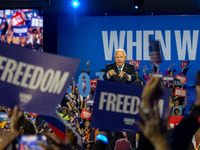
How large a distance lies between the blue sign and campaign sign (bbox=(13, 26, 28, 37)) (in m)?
1.51

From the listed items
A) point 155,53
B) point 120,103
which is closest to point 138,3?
point 120,103

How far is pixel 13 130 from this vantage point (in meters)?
1.31

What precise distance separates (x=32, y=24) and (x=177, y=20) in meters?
3.71

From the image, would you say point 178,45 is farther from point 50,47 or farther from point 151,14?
point 50,47

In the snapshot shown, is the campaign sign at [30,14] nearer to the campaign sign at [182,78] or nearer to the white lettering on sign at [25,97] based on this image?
the campaign sign at [182,78]

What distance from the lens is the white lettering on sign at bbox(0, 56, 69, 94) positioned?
1.49 m

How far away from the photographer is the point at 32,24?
762 centimetres

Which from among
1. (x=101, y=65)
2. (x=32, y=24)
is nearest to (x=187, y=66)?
(x=101, y=65)

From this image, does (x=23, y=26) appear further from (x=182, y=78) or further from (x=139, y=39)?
(x=182, y=78)

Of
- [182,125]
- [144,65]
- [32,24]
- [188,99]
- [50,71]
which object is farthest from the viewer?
[32,24]

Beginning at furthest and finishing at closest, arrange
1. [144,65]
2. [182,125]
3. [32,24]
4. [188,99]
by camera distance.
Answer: [32,24] < [144,65] < [188,99] < [182,125]

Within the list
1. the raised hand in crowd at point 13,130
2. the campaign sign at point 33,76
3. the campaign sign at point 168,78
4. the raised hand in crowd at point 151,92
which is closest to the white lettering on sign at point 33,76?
the campaign sign at point 33,76

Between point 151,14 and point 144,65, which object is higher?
point 151,14

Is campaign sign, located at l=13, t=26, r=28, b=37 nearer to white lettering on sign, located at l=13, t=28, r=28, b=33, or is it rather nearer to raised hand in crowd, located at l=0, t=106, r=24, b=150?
white lettering on sign, located at l=13, t=28, r=28, b=33
